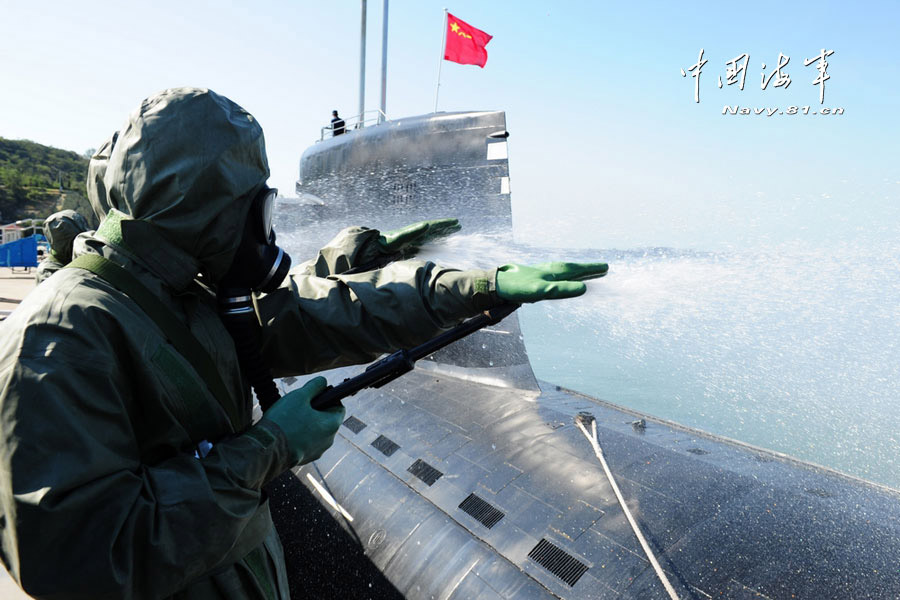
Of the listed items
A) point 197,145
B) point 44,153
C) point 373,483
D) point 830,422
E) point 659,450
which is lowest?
point 830,422

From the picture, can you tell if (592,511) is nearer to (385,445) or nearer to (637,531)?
(637,531)

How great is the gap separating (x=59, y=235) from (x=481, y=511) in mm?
5320

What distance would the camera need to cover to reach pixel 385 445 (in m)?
4.43

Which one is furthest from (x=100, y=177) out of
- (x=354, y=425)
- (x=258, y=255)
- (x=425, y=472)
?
(x=354, y=425)

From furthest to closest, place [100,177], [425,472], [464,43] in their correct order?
[464,43], [425,472], [100,177]

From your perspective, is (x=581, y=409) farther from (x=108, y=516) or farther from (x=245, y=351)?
(x=108, y=516)

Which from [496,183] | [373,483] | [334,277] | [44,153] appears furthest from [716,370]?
[44,153]

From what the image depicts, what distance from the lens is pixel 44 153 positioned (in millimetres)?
114000

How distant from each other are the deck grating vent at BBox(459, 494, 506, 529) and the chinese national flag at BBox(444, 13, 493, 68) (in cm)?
728

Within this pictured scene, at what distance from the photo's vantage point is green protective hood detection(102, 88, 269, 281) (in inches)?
58.2

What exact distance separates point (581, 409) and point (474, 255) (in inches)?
64.6

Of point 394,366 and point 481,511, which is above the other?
point 394,366

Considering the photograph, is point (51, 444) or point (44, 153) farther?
point (44, 153)

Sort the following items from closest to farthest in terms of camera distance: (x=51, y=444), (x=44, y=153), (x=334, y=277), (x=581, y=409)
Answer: (x=51, y=444)
(x=334, y=277)
(x=581, y=409)
(x=44, y=153)
